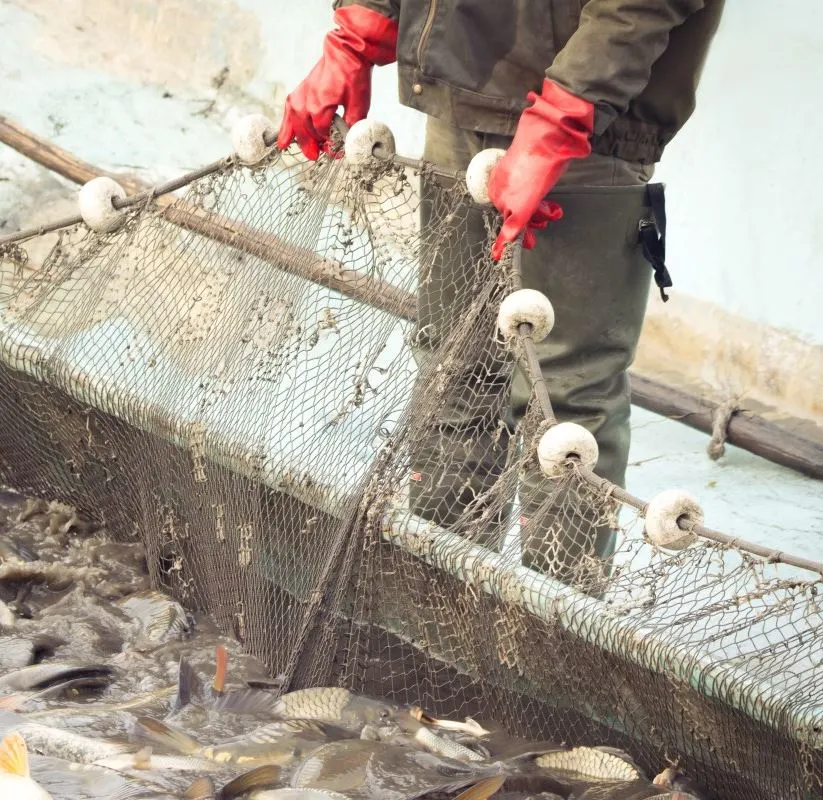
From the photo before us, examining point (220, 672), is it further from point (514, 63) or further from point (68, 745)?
point (514, 63)

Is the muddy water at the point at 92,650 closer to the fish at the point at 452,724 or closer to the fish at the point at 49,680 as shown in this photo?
the fish at the point at 49,680

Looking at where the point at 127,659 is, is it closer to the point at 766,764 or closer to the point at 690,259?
the point at 766,764

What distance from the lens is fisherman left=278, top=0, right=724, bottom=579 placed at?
2.65 m

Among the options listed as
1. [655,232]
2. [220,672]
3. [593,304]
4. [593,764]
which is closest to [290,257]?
[593,304]

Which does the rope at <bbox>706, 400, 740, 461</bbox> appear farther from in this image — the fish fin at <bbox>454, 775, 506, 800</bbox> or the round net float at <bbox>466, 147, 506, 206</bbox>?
the fish fin at <bbox>454, 775, 506, 800</bbox>

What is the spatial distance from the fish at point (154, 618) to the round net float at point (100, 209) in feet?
3.26

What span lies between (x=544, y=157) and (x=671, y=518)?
91 centimetres

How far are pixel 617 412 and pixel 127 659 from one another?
1.38 m

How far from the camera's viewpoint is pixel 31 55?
6637 mm

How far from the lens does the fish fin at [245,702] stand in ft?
8.86

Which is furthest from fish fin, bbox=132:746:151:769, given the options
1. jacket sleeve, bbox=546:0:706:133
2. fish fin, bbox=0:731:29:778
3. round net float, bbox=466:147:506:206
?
jacket sleeve, bbox=546:0:706:133

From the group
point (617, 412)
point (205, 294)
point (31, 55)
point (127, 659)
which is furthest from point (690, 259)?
point (31, 55)

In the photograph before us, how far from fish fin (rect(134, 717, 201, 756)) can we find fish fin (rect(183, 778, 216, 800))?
18 centimetres

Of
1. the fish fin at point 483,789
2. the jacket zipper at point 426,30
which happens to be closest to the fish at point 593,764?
the fish fin at point 483,789
